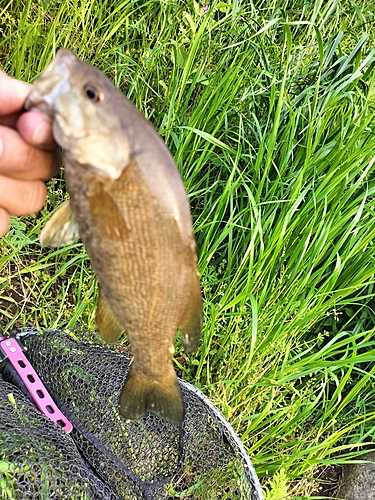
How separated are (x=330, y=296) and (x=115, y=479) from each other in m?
1.22

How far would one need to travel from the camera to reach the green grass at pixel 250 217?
2088 millimetres

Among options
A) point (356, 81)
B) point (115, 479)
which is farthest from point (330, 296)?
point (115, 479)

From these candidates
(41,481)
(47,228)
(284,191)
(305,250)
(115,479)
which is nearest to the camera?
(47,228)

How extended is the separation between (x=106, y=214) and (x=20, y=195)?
350 millimetres

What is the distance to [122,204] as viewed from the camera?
0.92 meters

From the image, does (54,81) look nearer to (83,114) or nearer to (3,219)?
(83,114)

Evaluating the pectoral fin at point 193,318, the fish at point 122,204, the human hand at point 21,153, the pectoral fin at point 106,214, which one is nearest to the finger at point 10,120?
the human hand at point 21,153

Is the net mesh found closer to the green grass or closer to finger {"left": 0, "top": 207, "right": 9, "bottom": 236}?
the green grass

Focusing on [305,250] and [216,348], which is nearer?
[305,250]

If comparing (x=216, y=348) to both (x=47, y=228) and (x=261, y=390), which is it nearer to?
(x=261, y=390)

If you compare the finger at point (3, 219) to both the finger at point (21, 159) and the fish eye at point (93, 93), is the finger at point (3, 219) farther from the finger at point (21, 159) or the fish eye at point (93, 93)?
the fish eye at point (93, 93)

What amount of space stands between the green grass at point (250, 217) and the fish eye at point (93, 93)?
1138 mm

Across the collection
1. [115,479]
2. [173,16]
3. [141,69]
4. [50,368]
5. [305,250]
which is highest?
[173,16]

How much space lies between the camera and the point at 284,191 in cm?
230
